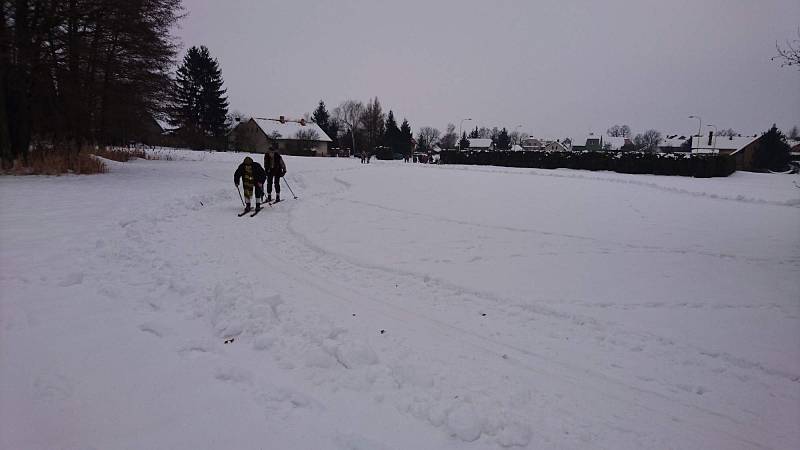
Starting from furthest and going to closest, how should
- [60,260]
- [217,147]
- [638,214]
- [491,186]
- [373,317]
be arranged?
[217,147]
[491,186]
[638,214]
[60,260]
[373,317]

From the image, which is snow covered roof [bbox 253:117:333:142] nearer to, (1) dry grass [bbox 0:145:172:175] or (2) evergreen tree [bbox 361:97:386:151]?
(2) evergreen tree [bbox 361:97:386:151]

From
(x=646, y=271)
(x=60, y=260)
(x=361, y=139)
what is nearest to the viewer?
(x=60, y=260)

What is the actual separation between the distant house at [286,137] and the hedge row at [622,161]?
34.1 m

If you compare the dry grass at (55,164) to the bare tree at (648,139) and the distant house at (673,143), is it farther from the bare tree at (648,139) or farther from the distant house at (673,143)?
the bare tree at (648,139)

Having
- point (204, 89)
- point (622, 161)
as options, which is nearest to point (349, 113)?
point (204, 89)

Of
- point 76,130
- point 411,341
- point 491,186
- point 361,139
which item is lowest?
point 411,341

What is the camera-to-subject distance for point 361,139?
3317 inches

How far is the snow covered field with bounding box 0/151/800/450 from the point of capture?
124 inches

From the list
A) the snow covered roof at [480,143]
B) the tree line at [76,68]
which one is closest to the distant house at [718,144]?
the snow covered roof at [480,143]

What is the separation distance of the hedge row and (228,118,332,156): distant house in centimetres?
3408

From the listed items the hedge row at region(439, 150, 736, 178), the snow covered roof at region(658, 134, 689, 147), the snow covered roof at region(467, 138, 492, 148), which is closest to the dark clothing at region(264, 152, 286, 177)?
the hedge row at region(439, 150, 736, 178)

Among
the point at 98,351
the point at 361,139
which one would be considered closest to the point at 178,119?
the point at 98,351

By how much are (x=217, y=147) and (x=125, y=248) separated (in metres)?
53.4

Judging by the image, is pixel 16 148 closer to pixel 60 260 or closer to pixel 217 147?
pixel 60 260
